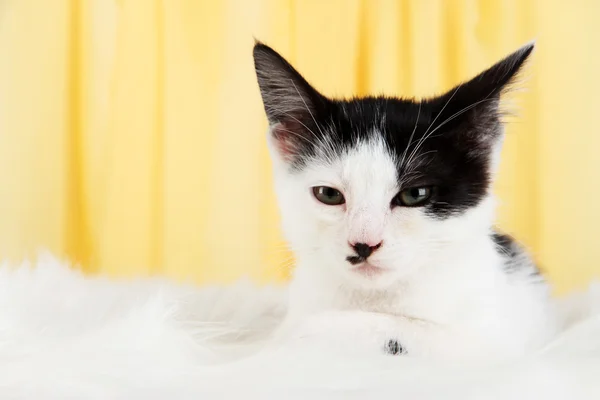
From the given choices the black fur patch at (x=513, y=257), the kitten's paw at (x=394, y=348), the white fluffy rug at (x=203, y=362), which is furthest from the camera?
the black fur patch at (x=513, y=257)

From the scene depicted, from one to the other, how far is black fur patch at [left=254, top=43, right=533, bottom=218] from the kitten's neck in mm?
88

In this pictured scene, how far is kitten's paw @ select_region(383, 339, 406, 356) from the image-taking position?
928 mm

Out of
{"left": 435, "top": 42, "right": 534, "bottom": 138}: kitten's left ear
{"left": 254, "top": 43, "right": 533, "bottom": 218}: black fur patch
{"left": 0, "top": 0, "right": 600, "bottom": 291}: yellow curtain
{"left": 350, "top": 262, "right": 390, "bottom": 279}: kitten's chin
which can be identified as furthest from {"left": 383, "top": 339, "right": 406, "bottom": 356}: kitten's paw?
{"left": 0, "top": 0, "right": 600, "bottom": 291}: yellow curtain

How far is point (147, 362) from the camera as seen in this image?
0.84 meters

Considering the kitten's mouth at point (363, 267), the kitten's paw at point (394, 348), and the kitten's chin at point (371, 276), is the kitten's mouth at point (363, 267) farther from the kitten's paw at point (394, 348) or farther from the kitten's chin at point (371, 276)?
the kitten's paw at point (394, 348)

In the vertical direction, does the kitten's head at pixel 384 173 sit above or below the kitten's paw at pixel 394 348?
above

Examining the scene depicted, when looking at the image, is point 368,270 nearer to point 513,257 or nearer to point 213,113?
point 513,257

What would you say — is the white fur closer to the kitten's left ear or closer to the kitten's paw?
the kitten's paw

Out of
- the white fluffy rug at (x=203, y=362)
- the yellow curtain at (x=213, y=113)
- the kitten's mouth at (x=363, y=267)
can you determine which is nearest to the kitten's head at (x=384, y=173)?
the kitten's mouth at (x=363, y=267)

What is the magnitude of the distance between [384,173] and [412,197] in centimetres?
6

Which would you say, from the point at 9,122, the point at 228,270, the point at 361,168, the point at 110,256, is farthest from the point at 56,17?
the point at 361,168

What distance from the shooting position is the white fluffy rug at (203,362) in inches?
28.1

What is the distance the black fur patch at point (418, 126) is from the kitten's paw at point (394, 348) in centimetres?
22

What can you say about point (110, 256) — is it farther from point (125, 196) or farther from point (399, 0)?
point (399, 0)
